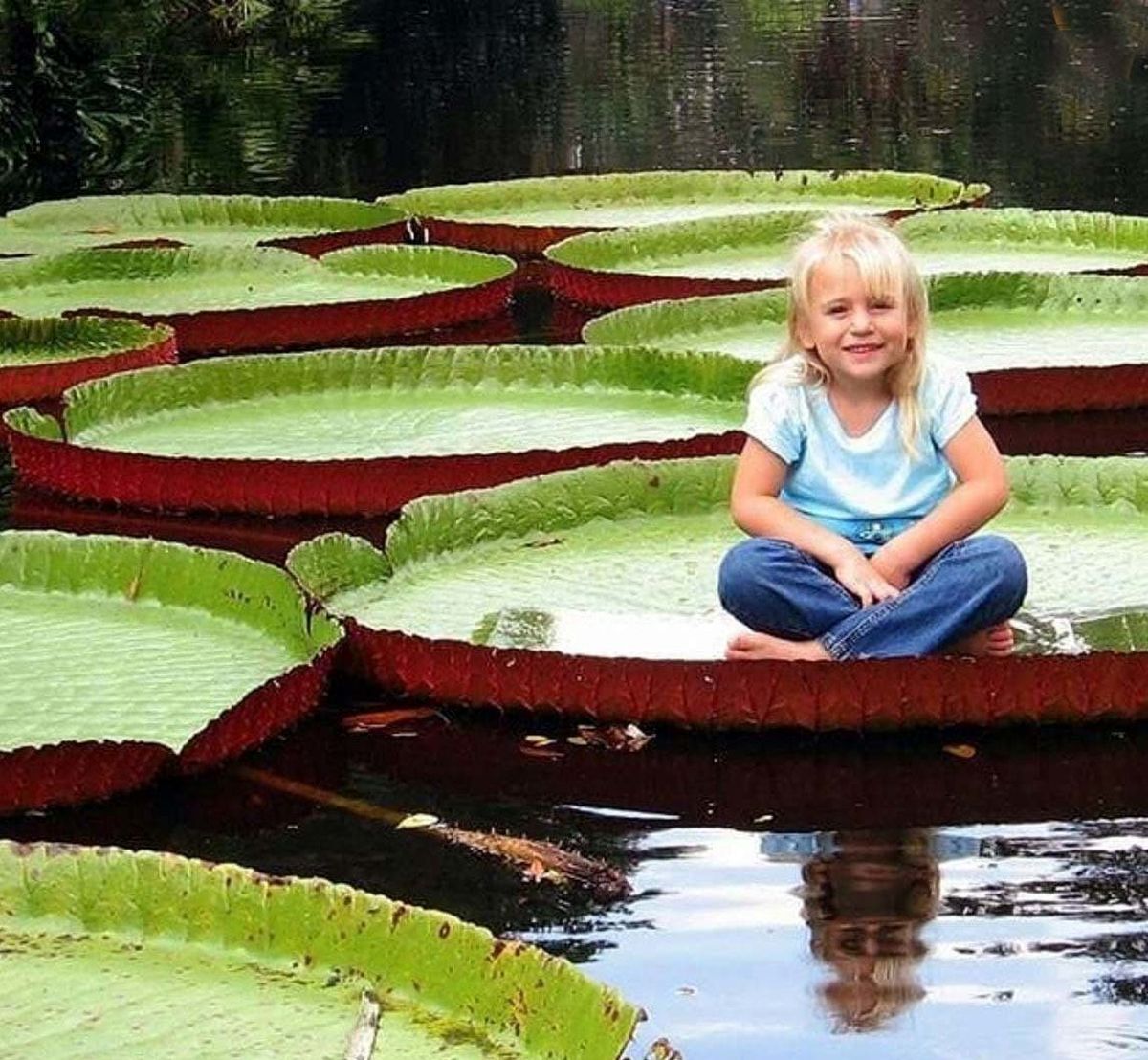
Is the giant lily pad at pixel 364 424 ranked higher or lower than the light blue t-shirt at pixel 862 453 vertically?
lower

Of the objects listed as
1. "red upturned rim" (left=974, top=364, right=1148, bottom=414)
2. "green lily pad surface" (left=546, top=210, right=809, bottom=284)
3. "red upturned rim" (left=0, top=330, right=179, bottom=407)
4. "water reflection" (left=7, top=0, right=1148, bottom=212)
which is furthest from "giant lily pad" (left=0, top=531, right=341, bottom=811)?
"water reflection" (left=7, top=0, right=1148, bottom=212)

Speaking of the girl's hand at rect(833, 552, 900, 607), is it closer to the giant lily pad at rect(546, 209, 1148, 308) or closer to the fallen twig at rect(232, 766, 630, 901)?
the fallen twig at rect(232, 766, 630, 901)

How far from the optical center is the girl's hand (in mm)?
2996

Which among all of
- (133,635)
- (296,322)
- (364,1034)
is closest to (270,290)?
(296,322)

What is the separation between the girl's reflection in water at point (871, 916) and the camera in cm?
217

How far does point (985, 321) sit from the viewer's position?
544cm

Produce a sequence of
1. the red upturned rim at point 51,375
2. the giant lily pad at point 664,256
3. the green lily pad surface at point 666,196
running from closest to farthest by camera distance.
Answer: the red upturned rim at point 51,375
the giant lily pad at point 664,256
the green lily pad surface at point 666,196

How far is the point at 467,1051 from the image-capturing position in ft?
6.17

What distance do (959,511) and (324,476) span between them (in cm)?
133

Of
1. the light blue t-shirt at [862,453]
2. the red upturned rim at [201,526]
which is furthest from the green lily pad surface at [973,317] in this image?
the light blue t-shirt at [862,453]

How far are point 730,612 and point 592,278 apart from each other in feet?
10.6

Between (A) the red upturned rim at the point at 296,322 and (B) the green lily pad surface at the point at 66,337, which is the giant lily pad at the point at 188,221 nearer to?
(A) the red upturned rim at the point at 296,322

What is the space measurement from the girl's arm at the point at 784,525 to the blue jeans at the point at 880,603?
0.6 inches

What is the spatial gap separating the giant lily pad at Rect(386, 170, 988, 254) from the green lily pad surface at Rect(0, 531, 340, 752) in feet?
13.1
